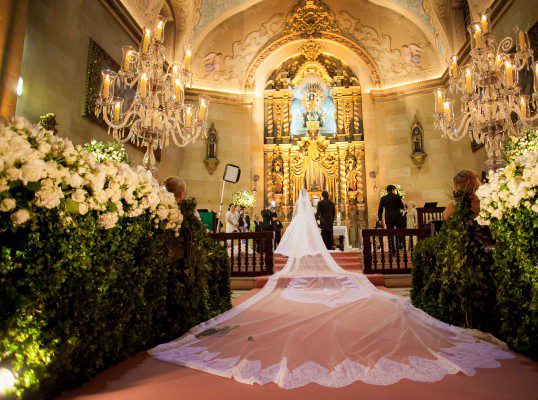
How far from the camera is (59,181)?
1690 millimetres

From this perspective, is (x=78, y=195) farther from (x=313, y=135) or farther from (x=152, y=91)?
(x=313, y=135)

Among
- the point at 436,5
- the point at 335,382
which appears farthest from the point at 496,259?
the point at 436,5

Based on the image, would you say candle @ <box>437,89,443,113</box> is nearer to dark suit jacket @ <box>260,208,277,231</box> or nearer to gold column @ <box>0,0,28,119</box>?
dark suit jacket @ <box>260,208,277,231</box>

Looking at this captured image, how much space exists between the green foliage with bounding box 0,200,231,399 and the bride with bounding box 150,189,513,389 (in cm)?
32

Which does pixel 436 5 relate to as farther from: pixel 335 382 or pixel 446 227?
pixel 335 382

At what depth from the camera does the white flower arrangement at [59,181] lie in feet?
4.90

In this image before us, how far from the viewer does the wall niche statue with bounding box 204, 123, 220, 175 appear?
13.4 meters

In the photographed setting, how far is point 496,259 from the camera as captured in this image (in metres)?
2.55

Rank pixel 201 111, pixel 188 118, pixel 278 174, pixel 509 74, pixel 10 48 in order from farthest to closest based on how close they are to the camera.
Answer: pixel 278 174
pixel 188 118
pixel 201 111
pixel 509 74
pixel 10 48

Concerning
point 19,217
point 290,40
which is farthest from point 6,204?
point 290,40

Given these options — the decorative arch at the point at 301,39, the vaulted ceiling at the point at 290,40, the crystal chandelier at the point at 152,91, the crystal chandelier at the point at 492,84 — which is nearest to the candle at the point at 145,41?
the crystal chandelier at the point at 152,91

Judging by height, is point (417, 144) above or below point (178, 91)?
above

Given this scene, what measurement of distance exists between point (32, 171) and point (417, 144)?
13312 mm

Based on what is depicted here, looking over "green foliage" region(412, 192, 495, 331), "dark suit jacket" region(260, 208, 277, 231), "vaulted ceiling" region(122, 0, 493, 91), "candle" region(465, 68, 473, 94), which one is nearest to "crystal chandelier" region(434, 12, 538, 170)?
"candle" region(465, 68, 473, 94)
